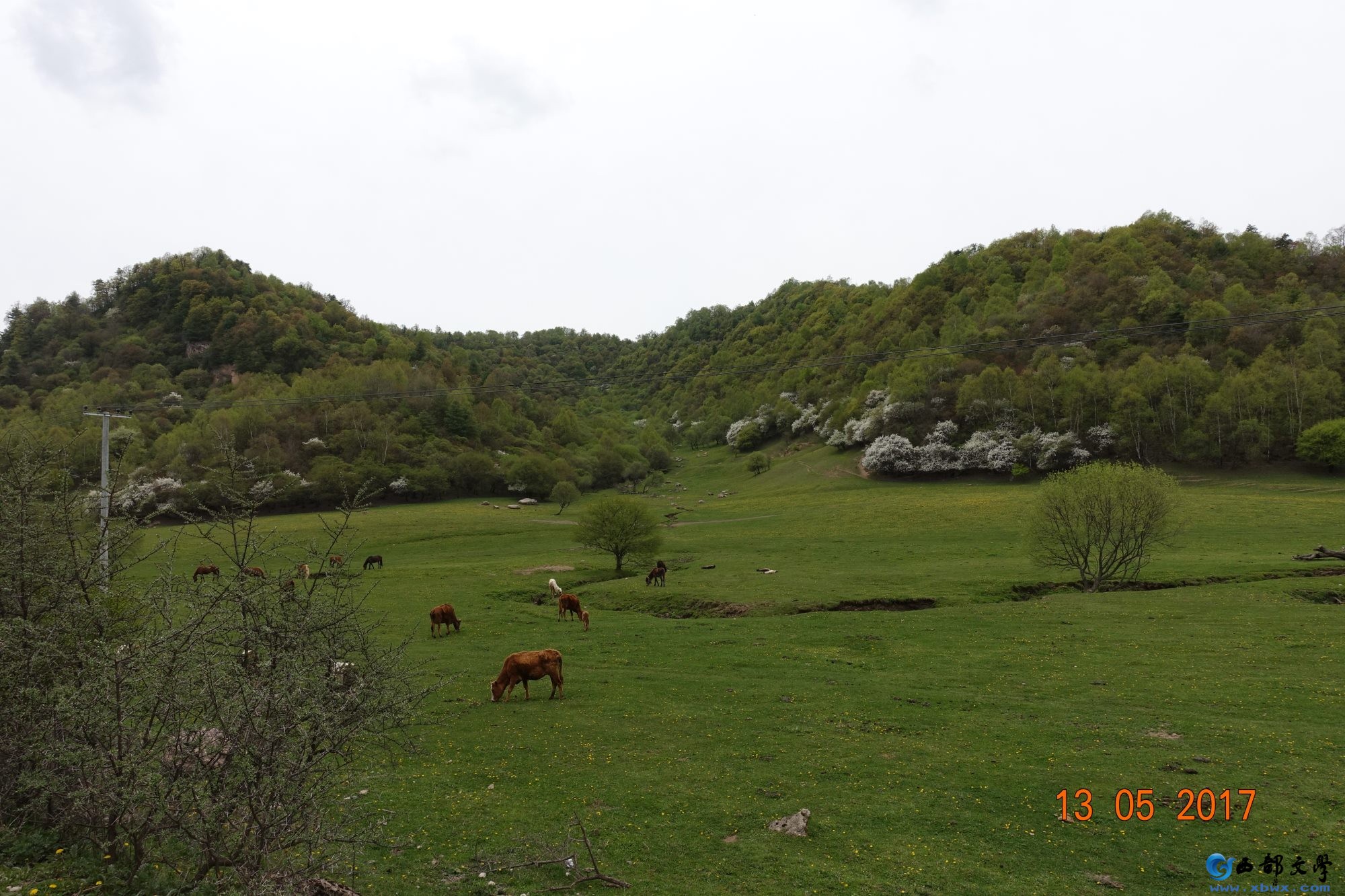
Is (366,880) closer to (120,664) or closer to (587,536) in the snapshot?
(120,664)

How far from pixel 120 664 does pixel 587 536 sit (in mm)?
43837

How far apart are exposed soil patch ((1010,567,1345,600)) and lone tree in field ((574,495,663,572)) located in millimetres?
25267

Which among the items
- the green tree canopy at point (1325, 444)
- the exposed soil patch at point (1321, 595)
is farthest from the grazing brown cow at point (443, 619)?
the green tree canopy at point (1325, 444)

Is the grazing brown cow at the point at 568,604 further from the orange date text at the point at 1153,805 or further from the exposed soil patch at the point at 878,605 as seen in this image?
the orange date text at the point at 1153,805

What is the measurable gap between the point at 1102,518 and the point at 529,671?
109 feet

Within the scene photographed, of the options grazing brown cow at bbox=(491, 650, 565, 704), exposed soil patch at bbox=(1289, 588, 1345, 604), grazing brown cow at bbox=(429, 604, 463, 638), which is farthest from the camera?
exposed soil patch at bbox=(1289, 588, 1345, 604)

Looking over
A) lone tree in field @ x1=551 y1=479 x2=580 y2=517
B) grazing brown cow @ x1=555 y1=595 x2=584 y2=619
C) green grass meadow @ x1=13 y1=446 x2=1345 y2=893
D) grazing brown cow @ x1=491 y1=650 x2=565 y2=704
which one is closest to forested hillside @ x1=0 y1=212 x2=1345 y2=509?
lone tree in field @ x1=551 y1=479 x2=580 y2=517

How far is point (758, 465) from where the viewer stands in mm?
116938

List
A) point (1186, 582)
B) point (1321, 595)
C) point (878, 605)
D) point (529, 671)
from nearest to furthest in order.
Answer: point (529, 671), point (1321, 595), point (878, 605), point (1186, 582)

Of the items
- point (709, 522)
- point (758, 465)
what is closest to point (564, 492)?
point (709, 522)

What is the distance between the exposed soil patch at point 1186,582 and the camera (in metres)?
37.4

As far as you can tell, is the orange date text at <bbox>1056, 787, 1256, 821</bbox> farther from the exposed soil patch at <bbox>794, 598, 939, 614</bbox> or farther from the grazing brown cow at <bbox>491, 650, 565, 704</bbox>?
the exposed soil patch at <bbox>794, 598, 939, 614</bbox>

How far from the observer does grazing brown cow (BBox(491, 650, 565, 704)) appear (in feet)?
67.3

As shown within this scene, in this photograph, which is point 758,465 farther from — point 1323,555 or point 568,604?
point 568,604
